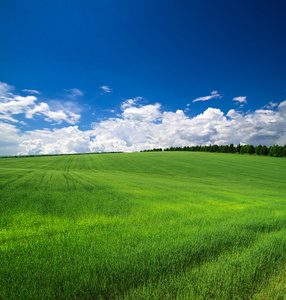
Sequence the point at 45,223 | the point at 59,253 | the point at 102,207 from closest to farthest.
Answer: the point at 59,253, the point at 45,223, the point at 102,207

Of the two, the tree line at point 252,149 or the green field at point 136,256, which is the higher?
the tree line at point 252,149

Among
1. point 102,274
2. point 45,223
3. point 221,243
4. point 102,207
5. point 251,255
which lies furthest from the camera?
point 102,207

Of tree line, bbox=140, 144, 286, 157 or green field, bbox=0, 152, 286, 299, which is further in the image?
tree line, bbox=140, 144, 286, 157

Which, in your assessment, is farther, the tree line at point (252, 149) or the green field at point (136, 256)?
the tree line at point (252, 149)

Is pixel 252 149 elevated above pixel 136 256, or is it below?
above

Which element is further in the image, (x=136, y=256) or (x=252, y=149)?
(x=252, y=149)

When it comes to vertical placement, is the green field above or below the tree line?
below

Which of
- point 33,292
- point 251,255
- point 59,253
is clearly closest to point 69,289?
point 33,292

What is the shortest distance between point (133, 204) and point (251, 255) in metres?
4.92

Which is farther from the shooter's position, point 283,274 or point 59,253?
point 59,253

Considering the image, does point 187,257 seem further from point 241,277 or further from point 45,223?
point 45,223

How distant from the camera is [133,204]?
748 cm

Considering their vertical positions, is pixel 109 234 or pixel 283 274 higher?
pixel 109 234

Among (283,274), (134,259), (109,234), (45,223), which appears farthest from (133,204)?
(283,274)
